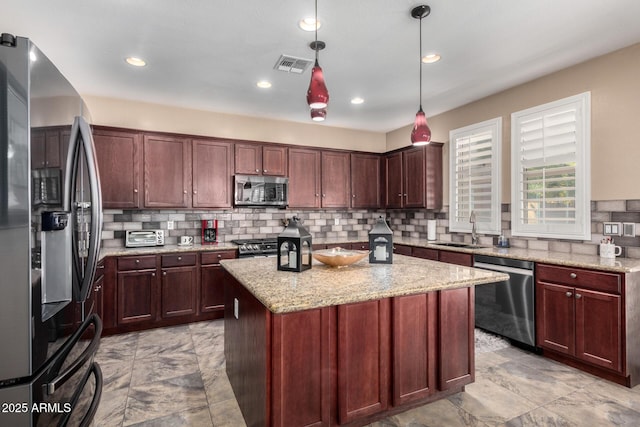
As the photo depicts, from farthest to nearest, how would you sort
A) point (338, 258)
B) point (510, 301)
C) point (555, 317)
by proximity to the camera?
point (510, 301) < point (555, 317) < point (338, 258)

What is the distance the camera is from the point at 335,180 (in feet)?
17.5

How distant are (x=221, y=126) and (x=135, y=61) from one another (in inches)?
65.4

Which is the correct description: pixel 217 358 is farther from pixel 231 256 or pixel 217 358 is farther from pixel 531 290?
pixel 531 290

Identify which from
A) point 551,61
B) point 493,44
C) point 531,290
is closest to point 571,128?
point 551,61

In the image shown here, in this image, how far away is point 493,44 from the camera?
9.50 ft

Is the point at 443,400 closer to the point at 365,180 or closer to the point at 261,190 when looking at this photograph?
the point at 261,190

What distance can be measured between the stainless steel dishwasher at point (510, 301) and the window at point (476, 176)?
844 mm

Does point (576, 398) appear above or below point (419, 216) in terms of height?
below

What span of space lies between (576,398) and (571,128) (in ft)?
8.01

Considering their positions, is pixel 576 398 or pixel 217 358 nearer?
pixel 576 398

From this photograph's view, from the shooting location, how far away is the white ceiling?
2387 mm

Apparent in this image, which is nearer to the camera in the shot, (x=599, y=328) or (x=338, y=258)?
(x=338, y=258)

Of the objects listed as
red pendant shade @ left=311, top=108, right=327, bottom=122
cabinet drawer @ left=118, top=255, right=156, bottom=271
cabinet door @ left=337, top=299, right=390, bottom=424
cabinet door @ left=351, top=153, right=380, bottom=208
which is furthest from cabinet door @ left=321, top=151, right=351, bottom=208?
cabinet door @ left=337, top=299, right=390, bottom=424

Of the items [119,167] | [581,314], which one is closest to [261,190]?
[119,167]
